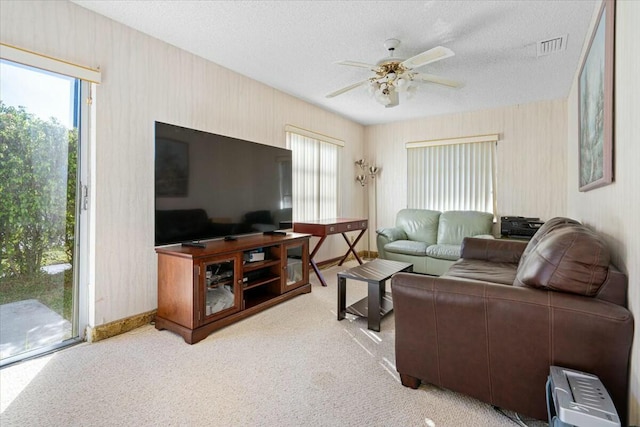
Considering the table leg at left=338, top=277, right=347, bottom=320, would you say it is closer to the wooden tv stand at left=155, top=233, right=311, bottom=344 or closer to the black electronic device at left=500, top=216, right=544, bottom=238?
the wooden tv stand at left=155, top=233, right=311, bottom=344

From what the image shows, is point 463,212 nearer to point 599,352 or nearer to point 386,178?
point 386,178

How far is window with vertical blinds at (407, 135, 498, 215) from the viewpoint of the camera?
15.2ft

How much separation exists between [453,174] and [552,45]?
2.41 metres

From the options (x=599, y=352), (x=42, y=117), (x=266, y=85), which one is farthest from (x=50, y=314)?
(x=599, y=352)

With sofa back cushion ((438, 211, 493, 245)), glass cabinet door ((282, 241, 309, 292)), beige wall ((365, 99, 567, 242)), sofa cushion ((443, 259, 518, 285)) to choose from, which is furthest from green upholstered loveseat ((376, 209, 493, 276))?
glass cabinet door ((282, 241, 309, 292))

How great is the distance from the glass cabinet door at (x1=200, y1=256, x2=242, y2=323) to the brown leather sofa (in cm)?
147

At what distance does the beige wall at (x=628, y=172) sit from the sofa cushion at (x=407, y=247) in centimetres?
245

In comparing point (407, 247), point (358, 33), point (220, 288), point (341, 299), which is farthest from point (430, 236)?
point (220, 288)

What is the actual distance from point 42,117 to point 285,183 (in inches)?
83.9

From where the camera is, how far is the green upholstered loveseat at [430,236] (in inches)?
159

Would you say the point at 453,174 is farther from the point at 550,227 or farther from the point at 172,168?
the point at 172,168

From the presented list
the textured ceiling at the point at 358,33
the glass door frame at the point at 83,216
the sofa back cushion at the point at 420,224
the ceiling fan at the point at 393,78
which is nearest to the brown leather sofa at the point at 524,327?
the ceiling fan at the point at 393,78

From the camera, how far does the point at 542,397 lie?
1372 mm

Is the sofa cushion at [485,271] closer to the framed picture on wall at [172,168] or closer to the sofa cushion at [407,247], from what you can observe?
the sofa cushion at [407,247]
